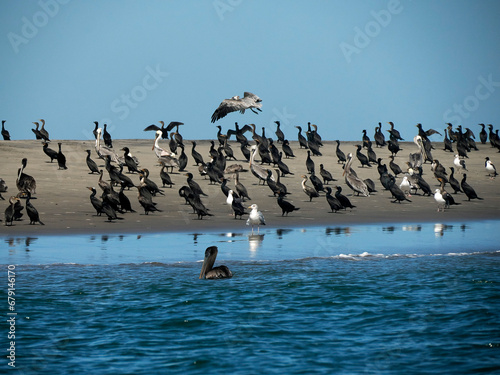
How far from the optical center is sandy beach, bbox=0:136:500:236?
18.9 metres

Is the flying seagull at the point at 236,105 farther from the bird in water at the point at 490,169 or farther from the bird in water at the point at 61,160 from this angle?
the bird in water at the point at 490,169

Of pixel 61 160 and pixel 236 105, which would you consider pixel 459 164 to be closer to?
pixel 236 105

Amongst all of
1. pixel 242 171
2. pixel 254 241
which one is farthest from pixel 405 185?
pixel 254 241

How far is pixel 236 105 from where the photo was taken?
23.0 meters

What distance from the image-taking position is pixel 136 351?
377 inches

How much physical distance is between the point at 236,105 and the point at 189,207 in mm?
3449

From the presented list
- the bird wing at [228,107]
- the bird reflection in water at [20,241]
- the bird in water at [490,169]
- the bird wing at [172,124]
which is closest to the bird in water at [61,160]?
the bird wing at [228,107]

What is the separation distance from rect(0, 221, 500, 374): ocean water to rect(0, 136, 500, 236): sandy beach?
1.74 m

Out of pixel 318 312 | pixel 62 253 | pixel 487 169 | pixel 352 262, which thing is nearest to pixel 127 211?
A: pixel 62 253

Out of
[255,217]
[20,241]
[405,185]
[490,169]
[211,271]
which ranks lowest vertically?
[211,271]

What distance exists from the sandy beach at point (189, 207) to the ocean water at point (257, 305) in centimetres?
174

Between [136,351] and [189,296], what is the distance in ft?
8.65

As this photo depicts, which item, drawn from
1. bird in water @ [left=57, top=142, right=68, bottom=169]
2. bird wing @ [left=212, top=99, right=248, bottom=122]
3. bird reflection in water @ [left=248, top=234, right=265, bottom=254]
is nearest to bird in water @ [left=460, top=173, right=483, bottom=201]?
bird wing @ [left=212, top=99, right=248, bottom=122]

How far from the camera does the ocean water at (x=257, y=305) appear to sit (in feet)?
30.6
